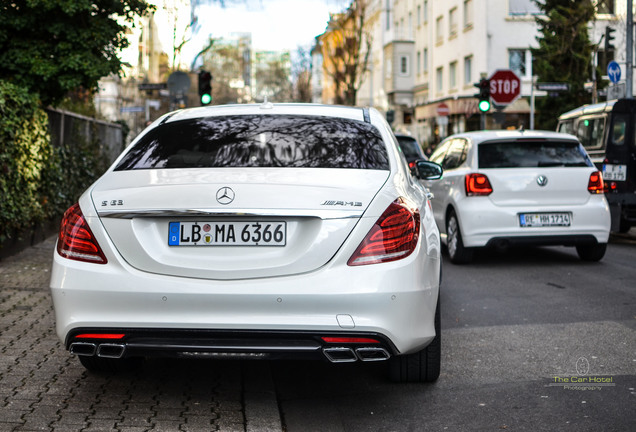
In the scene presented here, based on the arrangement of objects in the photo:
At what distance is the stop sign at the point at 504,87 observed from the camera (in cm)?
2375

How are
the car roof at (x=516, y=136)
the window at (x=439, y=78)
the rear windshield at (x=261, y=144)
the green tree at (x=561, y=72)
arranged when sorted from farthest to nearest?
the window at (x=439, y=78), the green tree at (x=561, y=72), the car roof at (x=516, y=136), the rear windshield at (x=261, y=144)

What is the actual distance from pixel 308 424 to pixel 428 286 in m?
0.91

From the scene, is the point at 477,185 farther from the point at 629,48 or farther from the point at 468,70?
the point at 468,70

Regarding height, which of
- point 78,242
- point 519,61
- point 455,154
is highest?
point 519,61

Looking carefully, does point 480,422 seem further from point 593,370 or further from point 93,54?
point 93,54

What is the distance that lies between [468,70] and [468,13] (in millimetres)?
2863

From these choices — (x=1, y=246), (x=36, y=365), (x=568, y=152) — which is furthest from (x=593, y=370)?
(x=1, y=246)

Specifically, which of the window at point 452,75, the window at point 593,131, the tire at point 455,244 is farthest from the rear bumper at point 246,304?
the window at point 452,75

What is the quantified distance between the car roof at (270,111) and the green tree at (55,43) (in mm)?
7406

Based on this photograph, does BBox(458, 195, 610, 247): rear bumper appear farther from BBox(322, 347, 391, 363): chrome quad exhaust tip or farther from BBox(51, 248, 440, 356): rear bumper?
BBox(322, 347, 391, 363): chrome quad exhaust tip

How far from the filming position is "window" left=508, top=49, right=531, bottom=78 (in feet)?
149

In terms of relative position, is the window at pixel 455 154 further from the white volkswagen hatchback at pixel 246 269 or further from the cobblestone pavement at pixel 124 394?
the white volkswagen hatchback at pixel 246 269

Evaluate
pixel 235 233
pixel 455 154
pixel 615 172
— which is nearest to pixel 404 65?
pixel 615 172

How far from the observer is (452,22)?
50.8 meters
